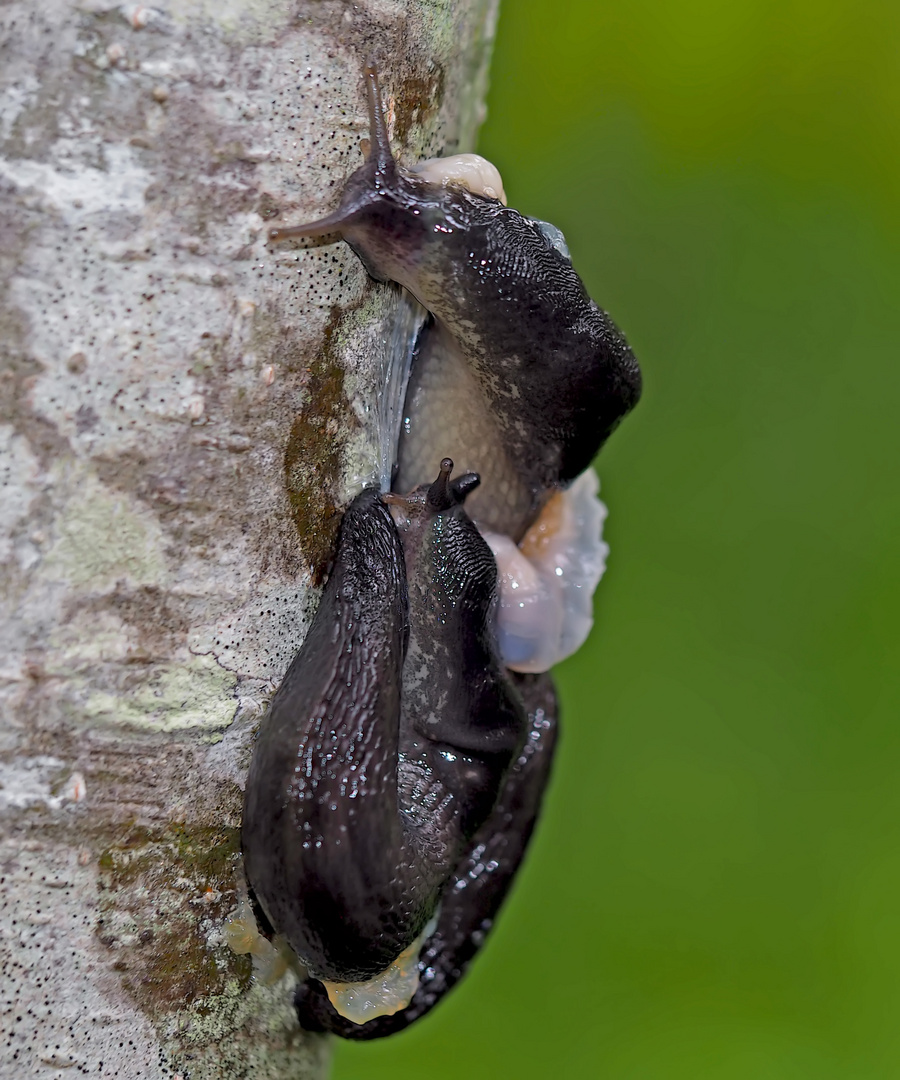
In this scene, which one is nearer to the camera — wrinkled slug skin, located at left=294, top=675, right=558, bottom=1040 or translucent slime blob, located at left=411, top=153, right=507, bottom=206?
translucent slime blob, located at left=411, top=153, right=507, bottom=206

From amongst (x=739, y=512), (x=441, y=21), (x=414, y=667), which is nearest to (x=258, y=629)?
(x=414, y=667)

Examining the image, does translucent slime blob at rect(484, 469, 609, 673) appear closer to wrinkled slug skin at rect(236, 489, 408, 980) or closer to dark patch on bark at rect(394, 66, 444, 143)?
wrinkled slug skin at rect(236, 489, 408, 980)

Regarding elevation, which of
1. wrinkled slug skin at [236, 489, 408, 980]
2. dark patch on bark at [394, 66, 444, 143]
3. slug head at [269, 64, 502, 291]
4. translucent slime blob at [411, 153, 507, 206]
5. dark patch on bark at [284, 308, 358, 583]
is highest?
dark patch on bark at [394, 66, 444, 143]

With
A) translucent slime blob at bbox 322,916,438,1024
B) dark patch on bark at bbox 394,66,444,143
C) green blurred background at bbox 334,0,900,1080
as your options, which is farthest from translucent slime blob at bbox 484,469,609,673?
green blurred background at bbox 334,0,900,1080

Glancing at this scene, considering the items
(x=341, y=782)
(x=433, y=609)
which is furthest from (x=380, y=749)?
(x=433, y=609)

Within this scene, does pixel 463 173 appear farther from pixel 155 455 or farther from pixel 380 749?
pixel 380 749

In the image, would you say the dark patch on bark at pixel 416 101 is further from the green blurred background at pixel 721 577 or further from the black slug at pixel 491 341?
the green blurred background at pixel 721 577

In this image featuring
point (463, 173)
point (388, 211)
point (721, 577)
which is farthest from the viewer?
point (721, 577)
